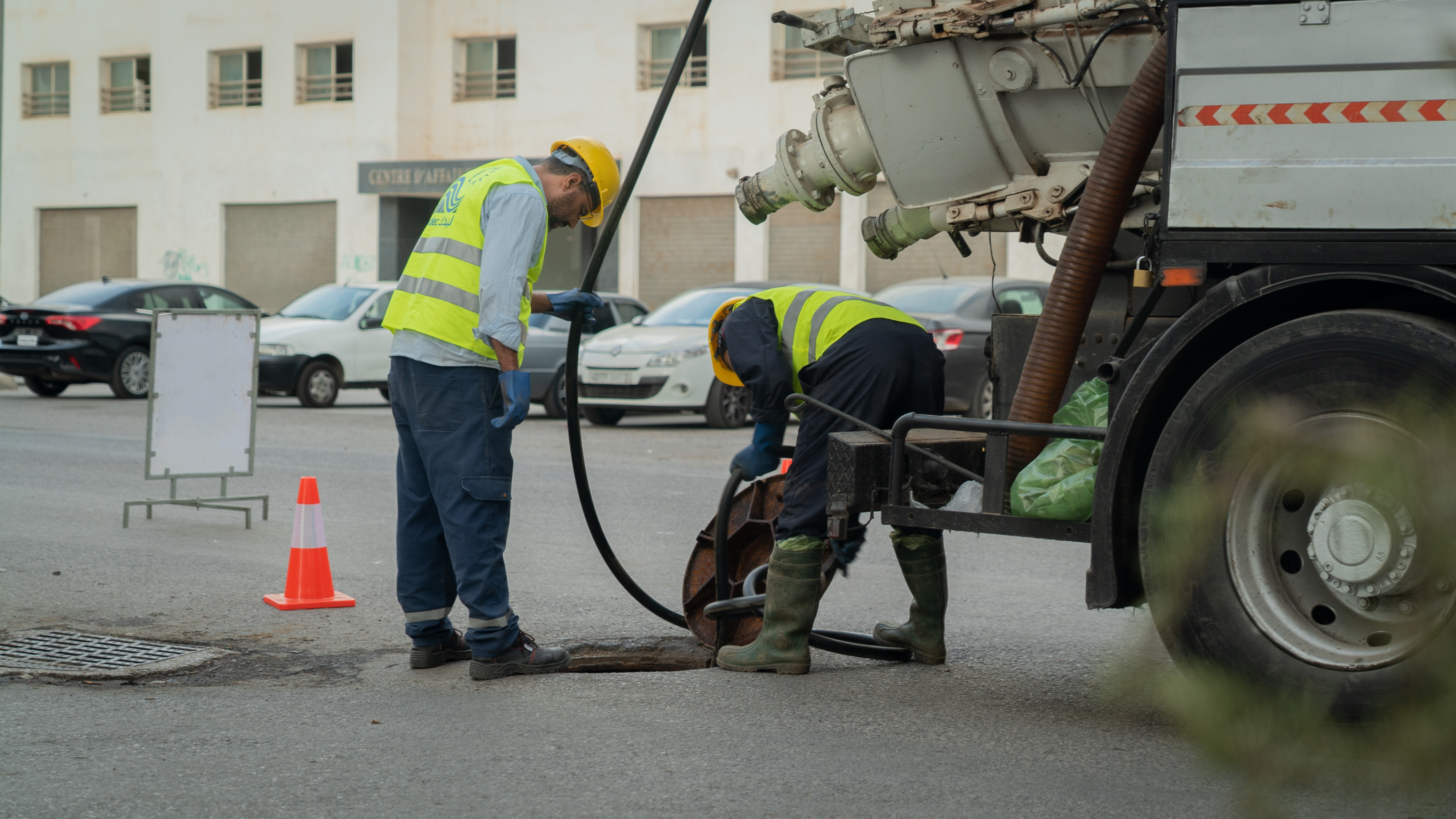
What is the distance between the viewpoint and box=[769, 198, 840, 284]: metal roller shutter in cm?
2738

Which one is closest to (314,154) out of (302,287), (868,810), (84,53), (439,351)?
(302,287)

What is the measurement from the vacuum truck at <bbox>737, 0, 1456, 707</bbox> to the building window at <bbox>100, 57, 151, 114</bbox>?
3235cm

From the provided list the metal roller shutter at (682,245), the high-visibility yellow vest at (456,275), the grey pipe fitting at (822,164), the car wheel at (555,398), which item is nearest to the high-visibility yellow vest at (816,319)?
the grey pipe fitting at (822,164)

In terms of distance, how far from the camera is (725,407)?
595 inches

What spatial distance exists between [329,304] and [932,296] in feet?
24.4

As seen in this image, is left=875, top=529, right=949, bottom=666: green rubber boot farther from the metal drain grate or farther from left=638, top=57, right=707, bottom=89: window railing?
left=638, top=57, right=707, bottom=89: window railing

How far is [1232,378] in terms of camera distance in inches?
147

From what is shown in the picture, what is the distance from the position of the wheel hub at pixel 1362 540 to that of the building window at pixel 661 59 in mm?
25027

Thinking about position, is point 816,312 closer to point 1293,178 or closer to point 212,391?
point 1293,178

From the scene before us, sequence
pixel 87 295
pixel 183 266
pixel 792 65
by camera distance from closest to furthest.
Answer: pixel 87 295
pixel 792 65
pixel 183 266

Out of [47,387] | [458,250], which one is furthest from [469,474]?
[47,387]

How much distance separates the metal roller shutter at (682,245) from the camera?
28.5 metres

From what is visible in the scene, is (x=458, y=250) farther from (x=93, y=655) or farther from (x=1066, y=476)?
(x=1066, y=476)

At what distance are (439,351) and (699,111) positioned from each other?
2345 cm
